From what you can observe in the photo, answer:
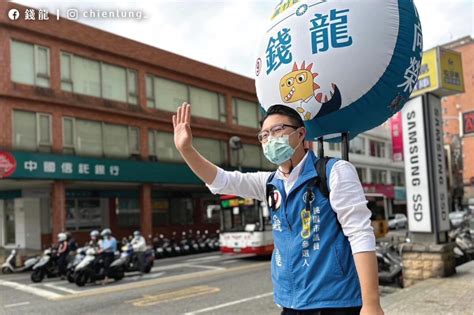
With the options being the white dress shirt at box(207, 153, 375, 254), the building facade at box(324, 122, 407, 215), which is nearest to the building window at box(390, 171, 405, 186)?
the building facade at box(324, 122, 407, 215)

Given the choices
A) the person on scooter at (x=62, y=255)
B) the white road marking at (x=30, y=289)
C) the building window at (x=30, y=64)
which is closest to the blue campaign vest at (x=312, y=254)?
the white road marking at (x=30, y=289)

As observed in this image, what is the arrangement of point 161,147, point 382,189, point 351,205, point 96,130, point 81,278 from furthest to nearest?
point 382,189, point 161,147, point 96,130, point 81,278, point 351,205

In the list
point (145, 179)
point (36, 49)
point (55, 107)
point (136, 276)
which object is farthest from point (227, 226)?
point (36, 49)

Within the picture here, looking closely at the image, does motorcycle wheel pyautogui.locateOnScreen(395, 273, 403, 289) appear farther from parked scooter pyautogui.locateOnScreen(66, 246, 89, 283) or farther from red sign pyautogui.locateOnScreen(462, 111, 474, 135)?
parked scooter pyautogui.locateOnScreen(66, 246, 89, 283)

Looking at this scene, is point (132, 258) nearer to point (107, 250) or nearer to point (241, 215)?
point (107, 250)

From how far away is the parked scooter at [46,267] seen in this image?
513 inches

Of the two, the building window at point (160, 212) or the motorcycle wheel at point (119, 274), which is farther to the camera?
the building window at point (160, 212)

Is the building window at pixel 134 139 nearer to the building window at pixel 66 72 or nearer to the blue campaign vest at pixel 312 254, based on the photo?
the building window at pixel 66 72

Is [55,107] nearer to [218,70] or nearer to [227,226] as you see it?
[227,226]

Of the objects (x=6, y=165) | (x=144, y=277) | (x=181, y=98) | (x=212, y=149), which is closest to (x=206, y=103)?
(x=181, y=98)

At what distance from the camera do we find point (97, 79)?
21.2 meters

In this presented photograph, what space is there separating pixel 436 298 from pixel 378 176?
38.7 metres

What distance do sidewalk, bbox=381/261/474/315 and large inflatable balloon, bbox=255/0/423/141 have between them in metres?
3.90

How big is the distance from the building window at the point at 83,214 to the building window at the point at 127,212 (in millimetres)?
1121
